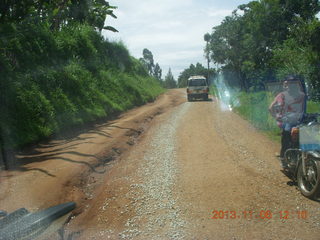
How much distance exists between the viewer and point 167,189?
5.79 metres

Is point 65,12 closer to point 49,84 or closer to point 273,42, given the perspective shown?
point 49,84

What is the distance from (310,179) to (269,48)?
1985cm

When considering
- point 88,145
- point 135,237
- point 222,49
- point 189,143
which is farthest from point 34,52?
point 222,49

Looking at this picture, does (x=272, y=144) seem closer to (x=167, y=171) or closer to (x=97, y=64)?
(x=167, y=171)

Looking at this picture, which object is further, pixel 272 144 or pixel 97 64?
pixel 97 64

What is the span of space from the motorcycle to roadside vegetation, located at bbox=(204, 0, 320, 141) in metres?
1.69

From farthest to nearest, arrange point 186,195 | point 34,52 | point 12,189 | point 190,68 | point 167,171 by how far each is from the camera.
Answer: point 190,68 → point 34,52 → point 167,171 → point 12,189 → point 186,195

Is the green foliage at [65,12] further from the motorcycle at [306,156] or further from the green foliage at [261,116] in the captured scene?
the motorcycle at [306,156]

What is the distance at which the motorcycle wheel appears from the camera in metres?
4.83

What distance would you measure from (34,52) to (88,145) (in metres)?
7.57

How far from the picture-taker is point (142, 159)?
815cm

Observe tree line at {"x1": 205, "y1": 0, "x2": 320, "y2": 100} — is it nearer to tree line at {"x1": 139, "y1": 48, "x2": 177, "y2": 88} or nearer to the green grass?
the green grass
